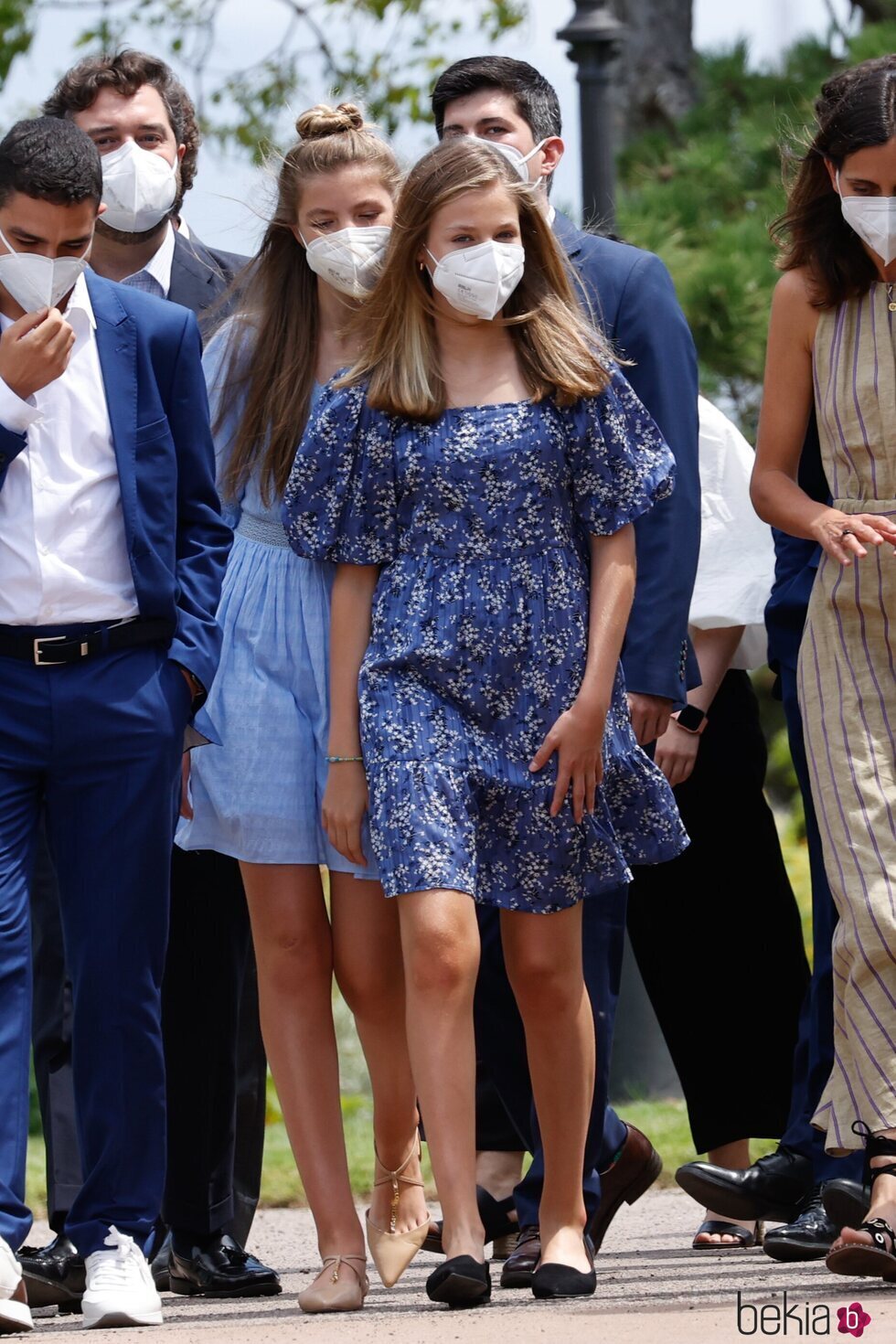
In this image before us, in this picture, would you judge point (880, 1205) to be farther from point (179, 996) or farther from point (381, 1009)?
point (179, 996)

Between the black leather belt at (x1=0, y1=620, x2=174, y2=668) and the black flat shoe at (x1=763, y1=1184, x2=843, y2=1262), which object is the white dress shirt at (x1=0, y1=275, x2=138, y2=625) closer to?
the black leather belt at (x1=0, y1=620, x2=174, y2=668)

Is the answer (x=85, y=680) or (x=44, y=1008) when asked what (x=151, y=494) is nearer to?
(x=85, y=680)

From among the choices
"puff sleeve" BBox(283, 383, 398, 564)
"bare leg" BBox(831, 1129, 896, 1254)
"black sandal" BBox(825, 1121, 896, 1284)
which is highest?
"puff sleeve" BBox(283, 383, 398, 564)

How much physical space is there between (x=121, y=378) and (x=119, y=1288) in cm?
163

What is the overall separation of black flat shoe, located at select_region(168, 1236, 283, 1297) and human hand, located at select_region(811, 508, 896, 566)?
6.10 feet

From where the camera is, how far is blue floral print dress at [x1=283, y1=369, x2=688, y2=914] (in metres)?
4.43

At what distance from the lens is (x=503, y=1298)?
445 centimetres

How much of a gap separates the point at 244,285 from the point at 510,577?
38.8 inches

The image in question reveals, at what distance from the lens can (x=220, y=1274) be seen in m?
4.96

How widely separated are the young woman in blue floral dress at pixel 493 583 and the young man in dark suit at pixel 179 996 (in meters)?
0.77

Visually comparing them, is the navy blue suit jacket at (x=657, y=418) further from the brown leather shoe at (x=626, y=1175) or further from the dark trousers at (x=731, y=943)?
the brown leather shoe at (x=626, y=1175)

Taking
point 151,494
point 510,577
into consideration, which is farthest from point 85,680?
point 510,577

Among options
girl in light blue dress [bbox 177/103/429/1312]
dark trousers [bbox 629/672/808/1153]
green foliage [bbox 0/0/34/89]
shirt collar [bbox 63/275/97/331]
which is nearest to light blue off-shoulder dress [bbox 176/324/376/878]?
girl in light blue dress [bbox 177/103/429/1312]

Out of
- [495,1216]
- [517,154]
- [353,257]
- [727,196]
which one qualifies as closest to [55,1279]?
[495,1216]
